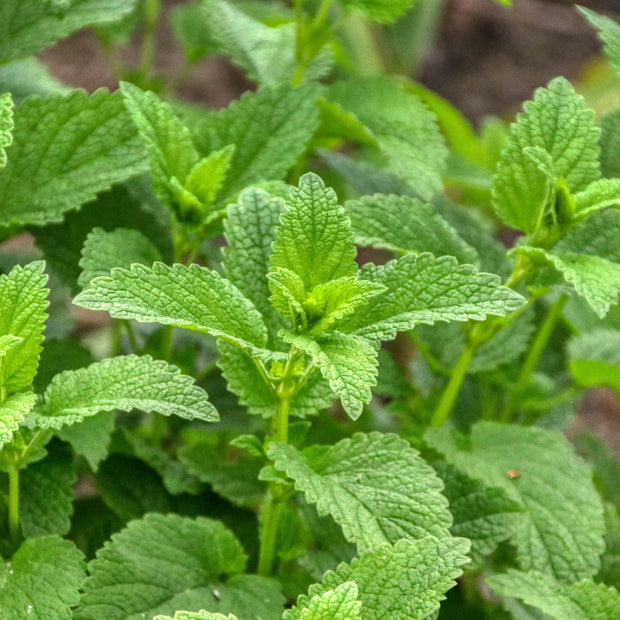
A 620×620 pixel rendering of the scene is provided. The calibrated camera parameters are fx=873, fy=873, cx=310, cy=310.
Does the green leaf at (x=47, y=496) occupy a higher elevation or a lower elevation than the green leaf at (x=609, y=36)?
lower

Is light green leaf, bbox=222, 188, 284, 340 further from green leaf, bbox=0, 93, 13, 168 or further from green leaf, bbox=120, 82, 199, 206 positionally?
green leaf, bbox=0, 93, 13, 168

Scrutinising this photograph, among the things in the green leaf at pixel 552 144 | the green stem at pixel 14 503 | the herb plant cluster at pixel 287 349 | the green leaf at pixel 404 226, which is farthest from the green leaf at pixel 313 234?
the green stem at pixel 14 503

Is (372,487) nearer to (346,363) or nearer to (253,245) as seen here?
(346,363)

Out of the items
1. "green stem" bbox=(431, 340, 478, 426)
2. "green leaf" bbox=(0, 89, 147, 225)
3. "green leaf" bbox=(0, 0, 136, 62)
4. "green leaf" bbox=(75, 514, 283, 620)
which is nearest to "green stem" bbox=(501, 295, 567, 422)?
"green stem" bbox=(431, 340, 478, 426)

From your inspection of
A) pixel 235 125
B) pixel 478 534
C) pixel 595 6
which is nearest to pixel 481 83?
pixel 595 6

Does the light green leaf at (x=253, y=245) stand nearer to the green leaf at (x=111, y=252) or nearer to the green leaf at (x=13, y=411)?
the green leaf at (x=111, y=252)

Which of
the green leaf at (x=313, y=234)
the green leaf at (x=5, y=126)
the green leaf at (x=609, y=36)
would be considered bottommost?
the green leaf at (x=5, y=126)

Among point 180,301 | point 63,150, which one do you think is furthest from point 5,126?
point 180,301
